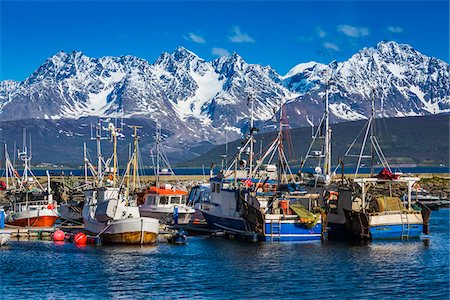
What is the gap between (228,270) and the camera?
5238 centimetres

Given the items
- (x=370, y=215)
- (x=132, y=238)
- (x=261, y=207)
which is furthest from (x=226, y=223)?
(x=370, y=215)

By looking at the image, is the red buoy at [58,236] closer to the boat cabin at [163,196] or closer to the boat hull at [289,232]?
the boat cabin at [163,196]

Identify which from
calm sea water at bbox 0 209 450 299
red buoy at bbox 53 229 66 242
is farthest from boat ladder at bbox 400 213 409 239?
red buoy at bbox 53 229 66 242

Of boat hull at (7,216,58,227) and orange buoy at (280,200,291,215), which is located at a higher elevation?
orange buoy at (280,200,291,215)

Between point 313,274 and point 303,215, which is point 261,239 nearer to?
point 303,215

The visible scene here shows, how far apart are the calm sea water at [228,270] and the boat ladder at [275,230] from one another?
1154mm

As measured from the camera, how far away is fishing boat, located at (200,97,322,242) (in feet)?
211

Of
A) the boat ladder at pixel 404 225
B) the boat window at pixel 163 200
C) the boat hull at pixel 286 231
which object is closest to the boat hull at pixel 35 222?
the boat window at pixel 163 200

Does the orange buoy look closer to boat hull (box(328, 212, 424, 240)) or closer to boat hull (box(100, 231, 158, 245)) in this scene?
boat hull (box(328, 212, 424, 240))

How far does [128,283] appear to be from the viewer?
47094mm

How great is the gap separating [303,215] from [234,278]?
1594cm

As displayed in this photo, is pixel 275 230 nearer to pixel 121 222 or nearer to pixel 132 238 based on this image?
pixel 132 238

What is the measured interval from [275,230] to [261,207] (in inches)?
83.4

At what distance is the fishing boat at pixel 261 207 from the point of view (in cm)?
6419
